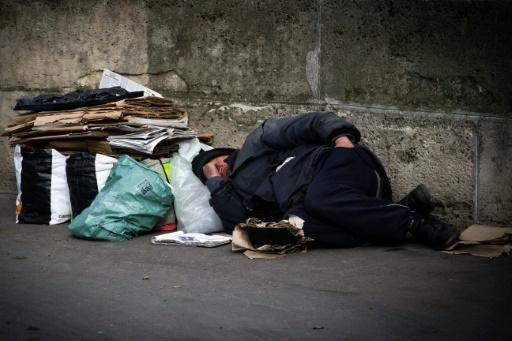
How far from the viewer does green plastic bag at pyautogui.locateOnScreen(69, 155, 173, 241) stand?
5660mm

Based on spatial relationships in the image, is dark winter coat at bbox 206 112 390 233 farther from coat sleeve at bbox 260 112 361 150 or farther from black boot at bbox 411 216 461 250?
black boot at bbox 411 216 461 250

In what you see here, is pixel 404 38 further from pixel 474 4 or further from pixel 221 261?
pixel 221 261

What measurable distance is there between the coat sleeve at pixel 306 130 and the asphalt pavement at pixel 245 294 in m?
0.76

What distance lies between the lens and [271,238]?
200 inches

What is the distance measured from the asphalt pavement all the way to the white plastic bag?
0.39 m

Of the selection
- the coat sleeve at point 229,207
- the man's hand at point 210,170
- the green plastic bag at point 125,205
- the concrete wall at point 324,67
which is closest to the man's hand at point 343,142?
the concrete wall at point 324,67

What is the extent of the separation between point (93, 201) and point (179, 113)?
A: 106cm

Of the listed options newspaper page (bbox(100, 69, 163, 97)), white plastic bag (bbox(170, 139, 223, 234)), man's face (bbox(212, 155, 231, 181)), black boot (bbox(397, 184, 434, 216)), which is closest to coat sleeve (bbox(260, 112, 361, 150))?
man's face (bbox(212, 155, 231, 181))

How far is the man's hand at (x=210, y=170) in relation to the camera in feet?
19.5

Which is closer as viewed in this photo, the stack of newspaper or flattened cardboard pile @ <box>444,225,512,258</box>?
flattened cardboard pile @ <box>444,225,512,258</box>

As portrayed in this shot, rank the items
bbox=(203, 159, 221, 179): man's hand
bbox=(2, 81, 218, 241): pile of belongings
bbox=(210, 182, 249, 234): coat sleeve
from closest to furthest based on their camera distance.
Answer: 1. bbox=(210, 182, 249, 234): coat sleeve
2. bbox=(2, 81, 218, 241): pile of belongings
3. bbox=(203, 159, 221, 179): man's hand

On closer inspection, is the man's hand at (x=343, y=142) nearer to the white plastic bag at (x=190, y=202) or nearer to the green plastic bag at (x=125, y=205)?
the white plastic bag at (x=190, y=202)

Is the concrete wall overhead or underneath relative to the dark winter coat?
overhead

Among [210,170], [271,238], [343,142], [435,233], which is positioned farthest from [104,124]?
[435,233]
